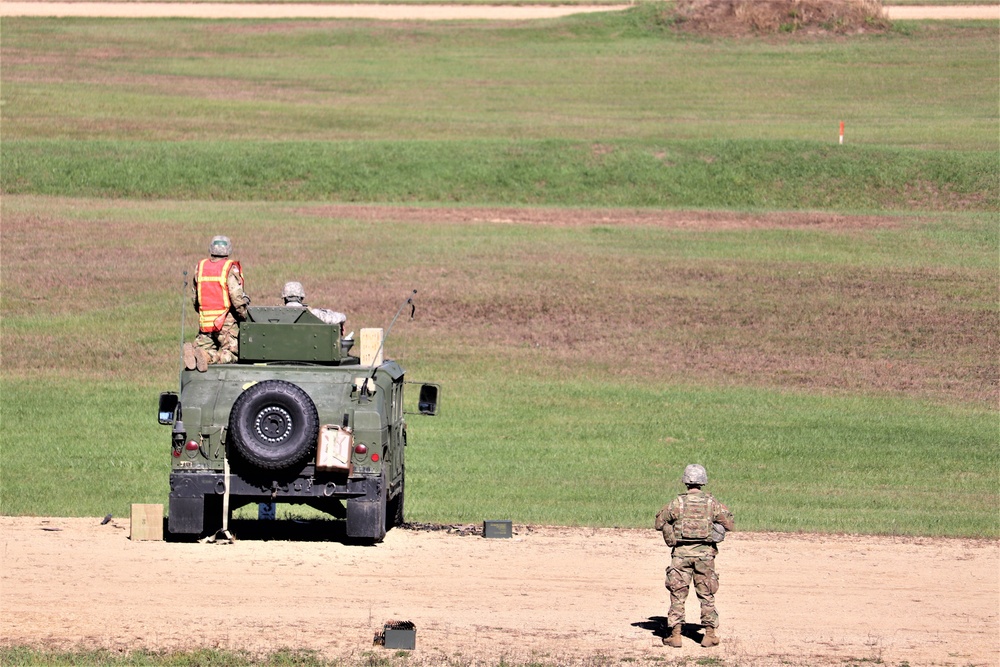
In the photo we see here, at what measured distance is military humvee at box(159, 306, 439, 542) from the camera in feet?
49.4

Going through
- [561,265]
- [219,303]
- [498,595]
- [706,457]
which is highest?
[561,265]

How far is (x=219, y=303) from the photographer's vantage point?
53.3 ft

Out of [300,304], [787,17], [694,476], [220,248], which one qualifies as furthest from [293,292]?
[787,17]

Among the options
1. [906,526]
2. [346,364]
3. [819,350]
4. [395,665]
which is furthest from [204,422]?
[819,350]

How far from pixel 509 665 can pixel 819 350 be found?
18832 millimetres

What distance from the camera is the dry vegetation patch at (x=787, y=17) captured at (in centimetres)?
7281

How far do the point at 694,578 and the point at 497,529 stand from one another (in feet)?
15.3

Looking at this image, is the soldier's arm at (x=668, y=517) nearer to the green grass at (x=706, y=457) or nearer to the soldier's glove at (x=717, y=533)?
the soldier's glove at (x=717, y=533)

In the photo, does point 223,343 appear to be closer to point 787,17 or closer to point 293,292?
point 293,292

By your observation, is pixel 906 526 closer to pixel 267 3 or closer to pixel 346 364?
pixel 346 364

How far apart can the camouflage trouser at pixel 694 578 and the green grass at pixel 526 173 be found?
30181 mm

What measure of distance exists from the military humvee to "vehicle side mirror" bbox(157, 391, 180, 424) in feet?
0.03

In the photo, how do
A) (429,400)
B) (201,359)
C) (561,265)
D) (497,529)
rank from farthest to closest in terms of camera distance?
(561,265) < (497,529) < (429,400) < (201,359)

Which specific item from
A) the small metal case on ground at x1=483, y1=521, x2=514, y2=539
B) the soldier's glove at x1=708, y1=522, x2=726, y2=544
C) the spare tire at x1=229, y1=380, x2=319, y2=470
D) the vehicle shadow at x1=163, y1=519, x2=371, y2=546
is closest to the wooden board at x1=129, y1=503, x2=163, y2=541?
the vehicle shadow at x1=163, y1=519, x2=371, y2=546
